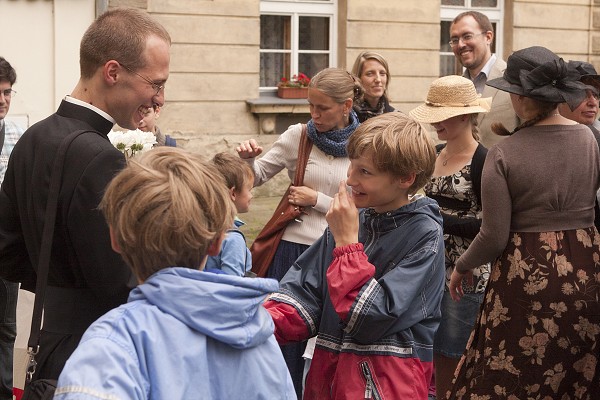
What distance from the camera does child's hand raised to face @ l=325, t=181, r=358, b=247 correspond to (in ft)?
10.8

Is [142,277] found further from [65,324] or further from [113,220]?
[65,324]

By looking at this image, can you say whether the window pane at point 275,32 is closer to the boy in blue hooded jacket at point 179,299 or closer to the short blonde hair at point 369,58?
the short blonde hair at point 369,58

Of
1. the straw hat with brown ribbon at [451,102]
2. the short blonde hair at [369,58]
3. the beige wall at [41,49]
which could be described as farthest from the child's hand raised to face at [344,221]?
the beige wall at [41,49]

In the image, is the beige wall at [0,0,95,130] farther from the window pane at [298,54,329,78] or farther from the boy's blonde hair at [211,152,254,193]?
the boy's blonde hair at [211,152,254,193]

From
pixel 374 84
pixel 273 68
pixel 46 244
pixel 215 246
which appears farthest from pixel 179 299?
pixel 273 68

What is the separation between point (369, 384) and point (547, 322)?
117 cm

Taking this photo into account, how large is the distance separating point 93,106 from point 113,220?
0.92 meters

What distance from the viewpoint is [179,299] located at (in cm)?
214

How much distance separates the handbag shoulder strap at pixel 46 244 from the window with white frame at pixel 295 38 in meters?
11.1

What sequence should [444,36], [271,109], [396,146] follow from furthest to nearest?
[444,36] < [271,109] < [396,146]

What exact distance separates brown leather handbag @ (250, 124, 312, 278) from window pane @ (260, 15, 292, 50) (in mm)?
8410

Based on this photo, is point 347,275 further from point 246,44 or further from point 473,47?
point 246,44

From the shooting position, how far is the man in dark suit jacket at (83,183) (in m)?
2.80

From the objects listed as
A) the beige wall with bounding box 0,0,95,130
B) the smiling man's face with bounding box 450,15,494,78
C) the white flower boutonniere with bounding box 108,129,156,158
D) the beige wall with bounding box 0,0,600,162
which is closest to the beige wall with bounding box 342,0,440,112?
the beige wall with bounding box 0,0,600,162
